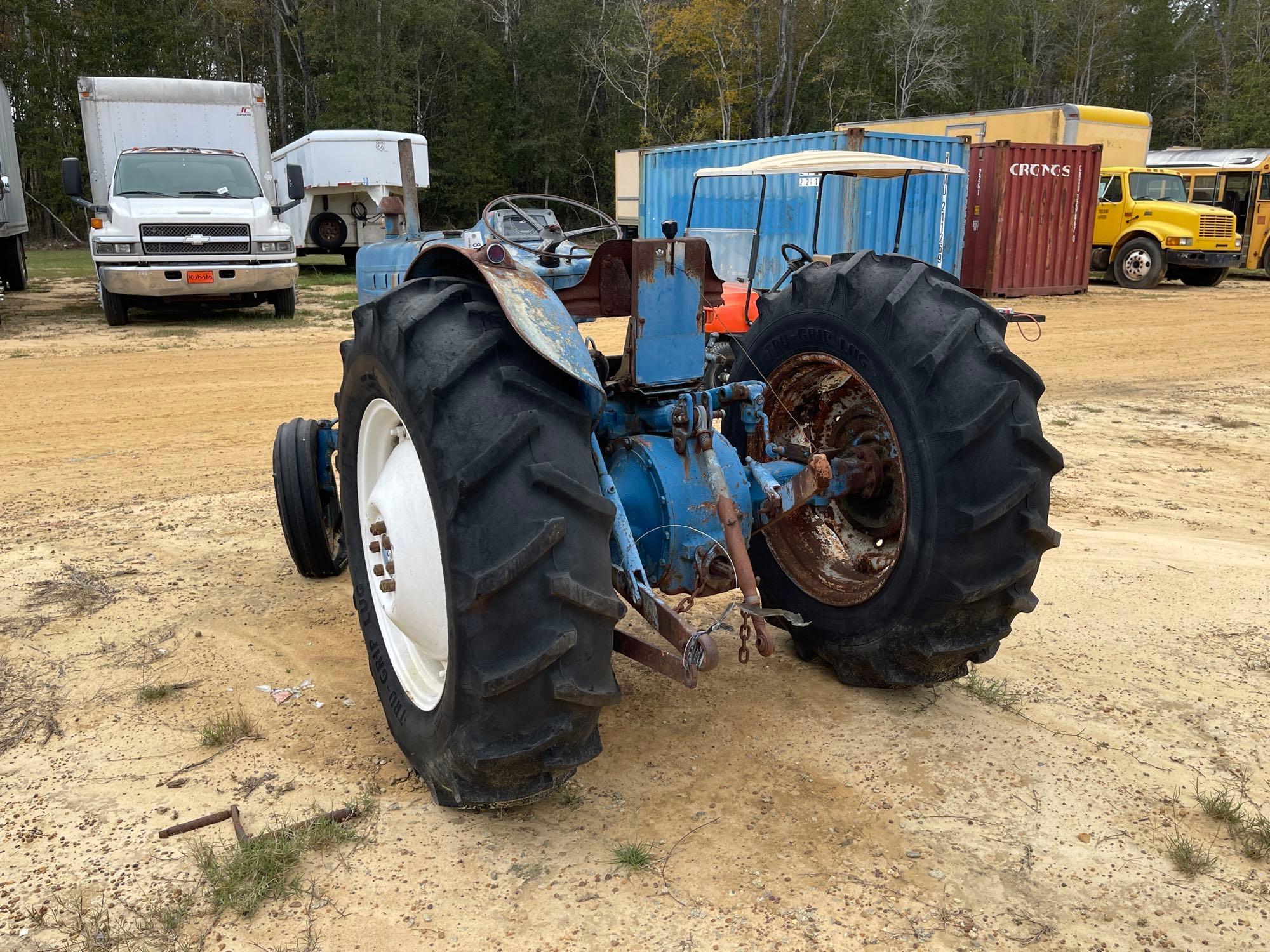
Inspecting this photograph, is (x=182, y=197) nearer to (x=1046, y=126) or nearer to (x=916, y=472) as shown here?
(x=916, y=472)

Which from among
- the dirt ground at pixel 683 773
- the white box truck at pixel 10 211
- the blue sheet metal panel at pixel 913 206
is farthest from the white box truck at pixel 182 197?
the blue sheet metal panel at pixel 913 206

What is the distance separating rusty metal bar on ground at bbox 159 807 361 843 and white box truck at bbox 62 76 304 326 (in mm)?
12255

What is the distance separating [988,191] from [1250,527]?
14696 mm

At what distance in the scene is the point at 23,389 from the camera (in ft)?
32.8

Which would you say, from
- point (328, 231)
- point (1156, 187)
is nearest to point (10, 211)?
point (328, 231)

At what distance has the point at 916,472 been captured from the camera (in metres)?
3.29

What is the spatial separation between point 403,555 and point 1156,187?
23.4 m

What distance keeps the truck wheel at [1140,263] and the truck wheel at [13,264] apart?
2175 centimetres

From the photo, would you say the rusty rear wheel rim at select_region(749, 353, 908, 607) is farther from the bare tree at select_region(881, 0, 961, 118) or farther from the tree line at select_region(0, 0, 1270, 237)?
the bare tree at select_region(881, 0, 961, 118)

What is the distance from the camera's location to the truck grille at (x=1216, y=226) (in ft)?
70.7

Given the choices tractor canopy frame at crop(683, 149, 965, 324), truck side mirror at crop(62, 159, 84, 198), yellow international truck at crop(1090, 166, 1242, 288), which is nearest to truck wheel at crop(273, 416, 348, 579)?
tractor canopy frame at crop(683, 149, 965, 324)

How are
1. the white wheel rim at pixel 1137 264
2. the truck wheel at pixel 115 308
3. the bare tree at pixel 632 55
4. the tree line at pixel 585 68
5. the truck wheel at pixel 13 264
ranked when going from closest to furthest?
the truck wheel at pixel 115 308
the truck wheel at pixel 13 264
the white wheel rim at pixel 1137 264
the tree line at pixel 585 68
the bare tree at pixel 632 55

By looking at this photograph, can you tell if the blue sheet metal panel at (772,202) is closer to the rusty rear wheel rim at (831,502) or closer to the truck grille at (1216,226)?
the truck grille at (1216,226)

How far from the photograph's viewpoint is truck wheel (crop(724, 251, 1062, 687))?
320 centimetres
